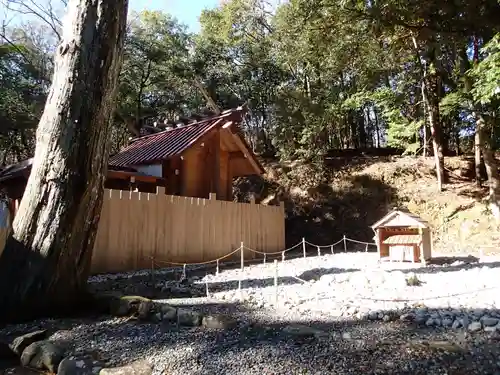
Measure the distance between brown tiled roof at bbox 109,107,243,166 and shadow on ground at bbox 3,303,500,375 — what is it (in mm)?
8694

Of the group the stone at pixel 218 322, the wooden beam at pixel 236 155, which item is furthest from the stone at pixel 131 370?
the wooden beam at pixel 236 155

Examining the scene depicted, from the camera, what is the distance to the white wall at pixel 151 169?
42.6ft

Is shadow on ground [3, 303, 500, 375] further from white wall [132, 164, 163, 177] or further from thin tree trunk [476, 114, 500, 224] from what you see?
thin tree trunk [476, 114, 500, 224]

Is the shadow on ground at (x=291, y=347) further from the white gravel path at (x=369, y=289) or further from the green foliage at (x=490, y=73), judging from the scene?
the green foliage at (x=490, y=73)

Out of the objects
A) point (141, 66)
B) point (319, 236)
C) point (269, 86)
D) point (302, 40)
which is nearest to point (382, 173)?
point (319, 236)

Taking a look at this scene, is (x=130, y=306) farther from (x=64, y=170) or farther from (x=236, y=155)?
(x=236, y=155)

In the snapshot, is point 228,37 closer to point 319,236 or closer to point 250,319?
point 319,236

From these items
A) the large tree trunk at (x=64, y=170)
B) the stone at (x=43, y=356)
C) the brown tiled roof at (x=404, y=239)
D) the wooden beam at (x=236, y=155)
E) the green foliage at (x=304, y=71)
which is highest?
the green foliage at (x=304, y=71)

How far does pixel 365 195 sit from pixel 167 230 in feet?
33.4

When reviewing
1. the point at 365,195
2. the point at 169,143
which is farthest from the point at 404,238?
the point at 169,143

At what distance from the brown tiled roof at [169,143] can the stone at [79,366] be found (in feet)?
30.5

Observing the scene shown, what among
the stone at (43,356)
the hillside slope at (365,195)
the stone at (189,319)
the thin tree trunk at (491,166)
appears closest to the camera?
the stone at (43,356)

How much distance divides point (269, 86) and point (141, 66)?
6.76 m

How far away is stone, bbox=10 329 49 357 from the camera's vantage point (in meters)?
3.94
